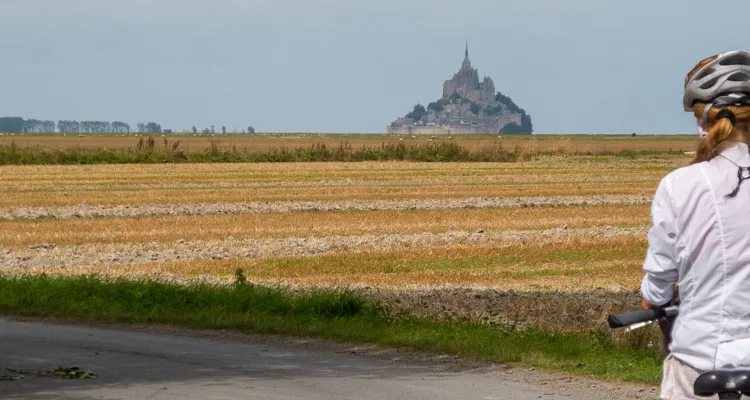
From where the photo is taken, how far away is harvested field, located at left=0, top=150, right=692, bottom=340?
20484mm

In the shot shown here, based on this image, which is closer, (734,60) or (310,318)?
(734,60)

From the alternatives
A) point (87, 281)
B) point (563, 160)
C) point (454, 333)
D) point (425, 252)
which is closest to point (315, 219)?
point (425, 252)

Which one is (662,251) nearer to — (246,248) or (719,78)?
(719,78)

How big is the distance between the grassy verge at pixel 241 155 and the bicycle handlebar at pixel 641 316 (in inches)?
2630

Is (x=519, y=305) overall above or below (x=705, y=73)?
below

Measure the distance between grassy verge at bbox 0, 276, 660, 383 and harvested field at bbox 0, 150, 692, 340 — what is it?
894mm

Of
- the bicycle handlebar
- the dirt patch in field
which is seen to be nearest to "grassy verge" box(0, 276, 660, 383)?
the dirt patch in field

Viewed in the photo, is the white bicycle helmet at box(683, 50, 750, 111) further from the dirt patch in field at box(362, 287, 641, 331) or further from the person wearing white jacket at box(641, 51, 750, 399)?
the dirt patch in field at box(362, 287, 641, 331)

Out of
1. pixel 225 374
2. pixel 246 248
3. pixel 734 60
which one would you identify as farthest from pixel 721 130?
pixel 246 248

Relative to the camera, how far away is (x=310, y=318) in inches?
619

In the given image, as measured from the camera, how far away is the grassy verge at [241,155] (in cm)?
7031

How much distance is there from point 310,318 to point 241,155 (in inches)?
2397

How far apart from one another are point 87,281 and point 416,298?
16.0 ft

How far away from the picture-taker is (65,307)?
16875mm
